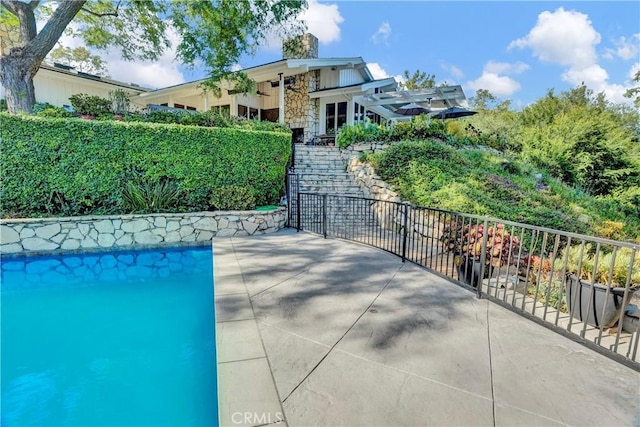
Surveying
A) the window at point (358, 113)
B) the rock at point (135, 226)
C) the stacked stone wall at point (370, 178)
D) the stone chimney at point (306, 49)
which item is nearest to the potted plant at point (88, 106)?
the rock at point (135, 226)

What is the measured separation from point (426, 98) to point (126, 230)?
12.3 metres

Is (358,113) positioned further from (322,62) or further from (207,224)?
(207,224)

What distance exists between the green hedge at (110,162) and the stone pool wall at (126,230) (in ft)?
1.24

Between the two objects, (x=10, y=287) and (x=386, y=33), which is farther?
(x=386, y=33)

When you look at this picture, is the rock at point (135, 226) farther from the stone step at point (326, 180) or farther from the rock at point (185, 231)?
the stone step at point (326, 180)

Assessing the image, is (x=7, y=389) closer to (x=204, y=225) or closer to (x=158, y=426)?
(x=158, y=426)

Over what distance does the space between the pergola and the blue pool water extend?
37.7ft

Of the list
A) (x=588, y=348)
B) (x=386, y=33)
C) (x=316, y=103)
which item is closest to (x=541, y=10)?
(x=386, y=33)

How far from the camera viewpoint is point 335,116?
1680cm

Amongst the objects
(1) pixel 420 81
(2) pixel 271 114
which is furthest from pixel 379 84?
(1) pixel 420 81

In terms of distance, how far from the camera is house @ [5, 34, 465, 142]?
14.4 meters

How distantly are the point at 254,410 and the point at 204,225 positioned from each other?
5.95 metres

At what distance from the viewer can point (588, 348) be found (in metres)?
2.55

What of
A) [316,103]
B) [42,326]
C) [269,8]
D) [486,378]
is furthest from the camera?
[316,103]
